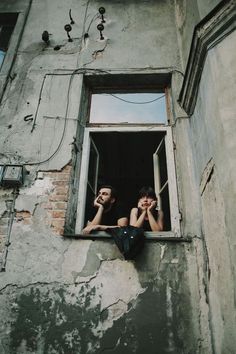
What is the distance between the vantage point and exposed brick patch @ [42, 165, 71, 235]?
3246 mm

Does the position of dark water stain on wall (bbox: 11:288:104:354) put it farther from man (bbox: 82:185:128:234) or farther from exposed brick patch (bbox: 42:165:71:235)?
man (bbox: 82:185:128:234)

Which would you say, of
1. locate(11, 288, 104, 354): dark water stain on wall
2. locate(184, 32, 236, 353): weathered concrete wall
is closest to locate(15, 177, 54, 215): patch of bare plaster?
locate(11, 288, 104, 354): dark water stain on wall

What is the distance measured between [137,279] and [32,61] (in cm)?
346

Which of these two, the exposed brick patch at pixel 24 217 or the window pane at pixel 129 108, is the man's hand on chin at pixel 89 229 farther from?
the window pane at pixel 129 108

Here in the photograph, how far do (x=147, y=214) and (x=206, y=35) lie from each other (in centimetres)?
194

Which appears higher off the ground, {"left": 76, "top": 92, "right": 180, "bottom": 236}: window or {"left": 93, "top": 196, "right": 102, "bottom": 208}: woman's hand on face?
{"left": 76, "top": 92, "right": 180, "bottom": 236}: window

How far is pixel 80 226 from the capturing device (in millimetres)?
3402

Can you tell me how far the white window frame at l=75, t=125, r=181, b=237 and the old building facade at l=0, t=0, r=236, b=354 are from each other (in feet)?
0.05

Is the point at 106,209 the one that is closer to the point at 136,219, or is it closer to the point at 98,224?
the point at 98,224

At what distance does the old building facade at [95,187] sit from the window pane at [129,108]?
0.04 m

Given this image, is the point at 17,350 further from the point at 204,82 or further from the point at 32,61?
the point at 32,61

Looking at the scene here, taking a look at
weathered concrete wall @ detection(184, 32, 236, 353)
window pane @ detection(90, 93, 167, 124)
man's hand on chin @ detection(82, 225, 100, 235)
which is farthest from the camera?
window pane @ detection(90, 93, 167, 124)

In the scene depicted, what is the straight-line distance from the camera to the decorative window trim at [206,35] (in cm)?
291

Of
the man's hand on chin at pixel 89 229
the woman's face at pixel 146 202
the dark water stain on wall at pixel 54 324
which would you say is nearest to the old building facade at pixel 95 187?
the dark water stain on wall at pixel 54 324
